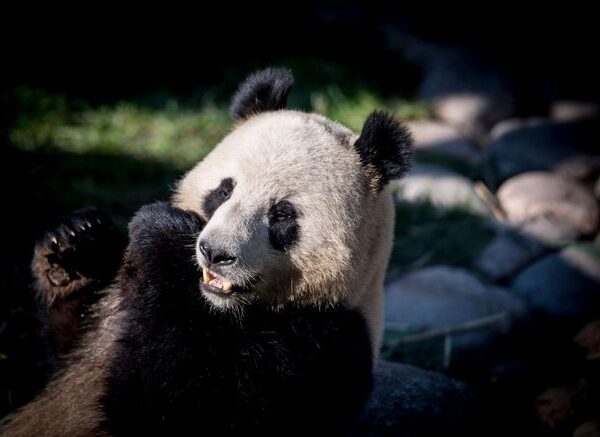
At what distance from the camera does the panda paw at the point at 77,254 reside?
320 cm

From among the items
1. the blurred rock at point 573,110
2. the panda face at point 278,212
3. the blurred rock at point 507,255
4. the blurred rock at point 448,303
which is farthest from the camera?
the blurred rock at point 573,110

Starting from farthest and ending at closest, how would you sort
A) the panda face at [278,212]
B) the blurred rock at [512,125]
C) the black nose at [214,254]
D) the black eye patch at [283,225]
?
the blurred rock at [512,125] → the black eye patch at [283,225] → the panda face at [278,212] → the black nose at [214,254]

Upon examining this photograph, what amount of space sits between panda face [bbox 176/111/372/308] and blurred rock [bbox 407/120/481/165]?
14.2 feet

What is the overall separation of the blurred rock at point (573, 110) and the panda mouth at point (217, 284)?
6.28 metres

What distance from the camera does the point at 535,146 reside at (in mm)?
7367

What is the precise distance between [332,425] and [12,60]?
569 cm

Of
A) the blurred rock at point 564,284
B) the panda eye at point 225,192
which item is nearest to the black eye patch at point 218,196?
the panda eye at point 225,192

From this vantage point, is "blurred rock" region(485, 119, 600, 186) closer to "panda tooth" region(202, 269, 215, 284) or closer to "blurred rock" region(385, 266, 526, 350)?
"blurred rock" region(385, 266, 526, 350)

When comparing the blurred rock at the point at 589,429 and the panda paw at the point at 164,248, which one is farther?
the blurred rock at the point at 589,429

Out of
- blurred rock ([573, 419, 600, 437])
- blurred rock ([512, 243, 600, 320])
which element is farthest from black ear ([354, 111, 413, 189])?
blurred rock ([512, 243, 600, 320])

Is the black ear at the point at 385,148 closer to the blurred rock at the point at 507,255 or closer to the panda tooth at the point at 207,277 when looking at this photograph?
the panda tooth at the point at 207,277

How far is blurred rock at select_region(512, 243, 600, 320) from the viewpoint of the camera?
216 inches

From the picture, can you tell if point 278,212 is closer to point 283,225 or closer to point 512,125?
point 283,225

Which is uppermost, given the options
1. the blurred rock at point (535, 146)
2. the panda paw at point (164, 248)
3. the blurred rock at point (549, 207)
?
the blurred rock at point (535, 146)
